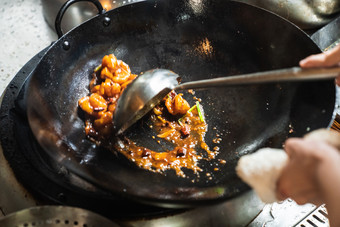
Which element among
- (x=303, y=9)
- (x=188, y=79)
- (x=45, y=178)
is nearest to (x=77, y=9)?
(x=188, y=79)

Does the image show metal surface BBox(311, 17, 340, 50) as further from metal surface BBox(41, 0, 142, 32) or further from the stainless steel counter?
the stainless steel counter

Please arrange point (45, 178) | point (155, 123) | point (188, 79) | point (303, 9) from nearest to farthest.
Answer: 1. point (45, 178)
2. point (155, 123)
3. point (188, 79)
4. point (303, 9)

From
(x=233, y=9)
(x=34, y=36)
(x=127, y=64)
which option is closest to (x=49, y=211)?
(x=127, y=64)

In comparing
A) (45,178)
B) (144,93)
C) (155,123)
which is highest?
(144,93)

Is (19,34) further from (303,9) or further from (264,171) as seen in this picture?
(264,171)

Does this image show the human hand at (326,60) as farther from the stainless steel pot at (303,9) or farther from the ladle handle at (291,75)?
the stainless steel pot at (303,9)

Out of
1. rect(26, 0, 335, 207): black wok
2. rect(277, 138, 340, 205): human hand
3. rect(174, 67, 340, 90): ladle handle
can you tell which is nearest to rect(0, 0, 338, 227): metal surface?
rect(26, 0, 335, 207): black wok

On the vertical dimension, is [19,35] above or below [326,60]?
below
